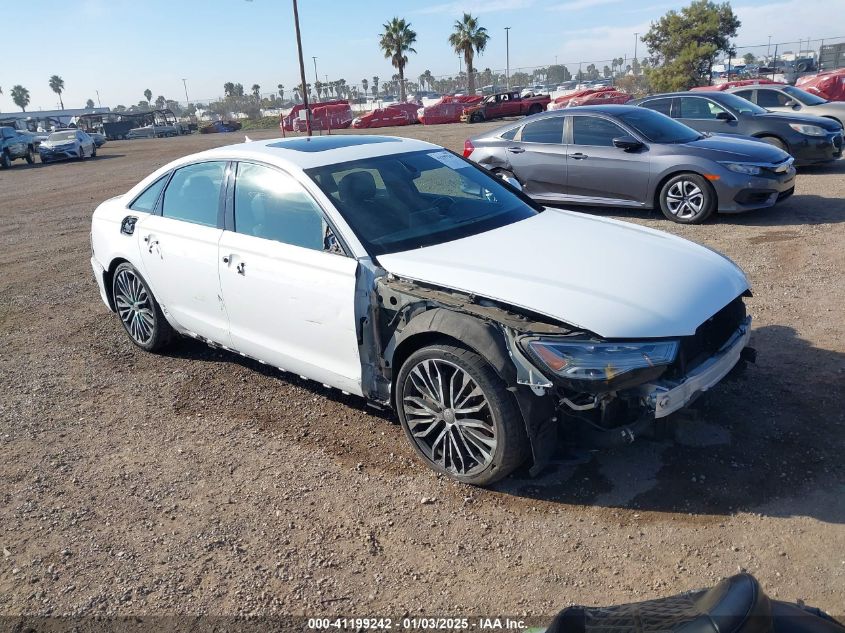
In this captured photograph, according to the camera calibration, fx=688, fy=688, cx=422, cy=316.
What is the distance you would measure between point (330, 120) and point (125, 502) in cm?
4057

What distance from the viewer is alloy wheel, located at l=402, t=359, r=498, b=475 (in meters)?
3.49

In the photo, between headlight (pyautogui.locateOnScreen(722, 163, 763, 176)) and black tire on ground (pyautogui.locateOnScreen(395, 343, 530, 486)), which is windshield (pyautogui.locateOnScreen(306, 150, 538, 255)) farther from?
headlight (pyautogui.locateOnScreen(722, 163, 763, 176))

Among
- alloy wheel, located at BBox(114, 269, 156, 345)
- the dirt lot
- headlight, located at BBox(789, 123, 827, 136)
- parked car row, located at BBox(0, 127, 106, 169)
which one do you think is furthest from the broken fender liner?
parked car row, located at BBox(0, 127, 106, 169)

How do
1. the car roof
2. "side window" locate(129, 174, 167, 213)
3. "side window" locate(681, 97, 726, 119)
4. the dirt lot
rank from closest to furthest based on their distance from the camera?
the dirt lot, the car roof, "side window" locate(129, 174, 167, 213), "side window" locate(681, 97, 726, 119)

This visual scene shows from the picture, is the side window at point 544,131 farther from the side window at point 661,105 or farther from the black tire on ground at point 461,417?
the black tire on ground at point 461,417

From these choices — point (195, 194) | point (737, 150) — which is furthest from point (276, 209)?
point (737, 150)

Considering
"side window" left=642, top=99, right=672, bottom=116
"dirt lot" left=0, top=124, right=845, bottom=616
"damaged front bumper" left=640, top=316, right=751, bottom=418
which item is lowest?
"dirt lot" left=0, top=124, right=845, bottom=616

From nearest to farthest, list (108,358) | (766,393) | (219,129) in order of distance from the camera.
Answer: (766,393) < (108,358) < (219,129)

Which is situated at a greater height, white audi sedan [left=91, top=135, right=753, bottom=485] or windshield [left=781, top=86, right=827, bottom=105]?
windshield [left=781, top=86, right=827, bottom=105]

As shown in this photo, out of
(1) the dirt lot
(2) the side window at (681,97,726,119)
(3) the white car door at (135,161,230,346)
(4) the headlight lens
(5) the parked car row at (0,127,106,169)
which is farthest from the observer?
(5) the parked car row at (0,127,106,169)

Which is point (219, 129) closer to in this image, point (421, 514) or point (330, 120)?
point (330, 120)

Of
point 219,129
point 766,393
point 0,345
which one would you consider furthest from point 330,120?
point 766,393

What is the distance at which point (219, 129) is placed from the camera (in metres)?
59.2

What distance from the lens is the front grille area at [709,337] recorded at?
3.37m
